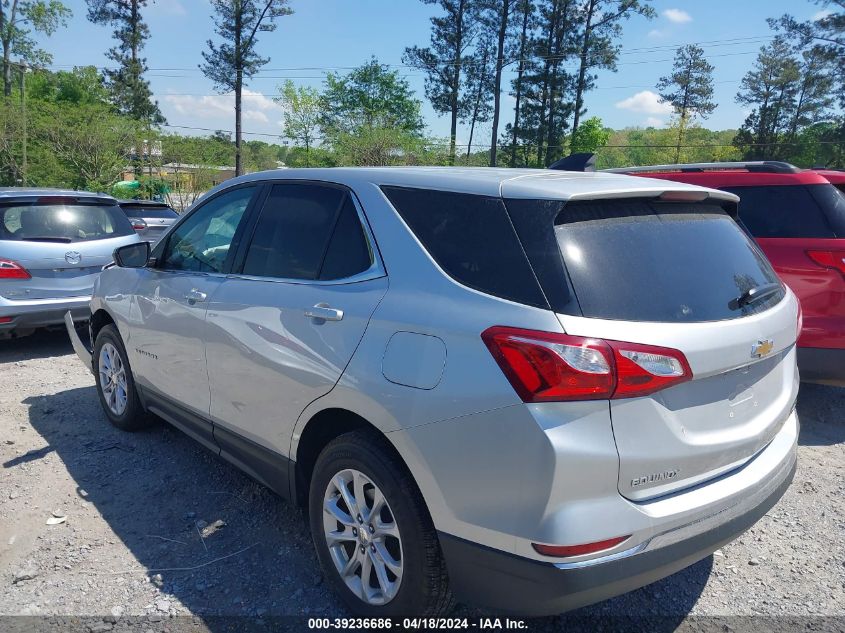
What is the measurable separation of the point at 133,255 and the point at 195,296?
115cm

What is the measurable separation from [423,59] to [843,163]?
85.4ft

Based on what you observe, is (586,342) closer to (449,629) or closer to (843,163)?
(449,629)

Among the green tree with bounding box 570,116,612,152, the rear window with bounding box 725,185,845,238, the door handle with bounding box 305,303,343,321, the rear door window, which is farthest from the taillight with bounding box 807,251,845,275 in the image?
the green tree with bounding box 570,116,612,152

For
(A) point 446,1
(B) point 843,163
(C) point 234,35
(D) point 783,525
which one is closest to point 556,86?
(A) point 446,1

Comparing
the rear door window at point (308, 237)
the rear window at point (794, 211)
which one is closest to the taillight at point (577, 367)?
the rear door window at point (308, 237)

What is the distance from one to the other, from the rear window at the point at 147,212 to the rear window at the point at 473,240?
11.4 meters

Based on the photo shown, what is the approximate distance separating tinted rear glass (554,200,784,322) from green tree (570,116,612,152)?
38.3 m

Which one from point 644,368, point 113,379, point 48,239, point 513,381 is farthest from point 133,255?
point 644,368

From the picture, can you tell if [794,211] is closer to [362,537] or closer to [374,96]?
[362,537]

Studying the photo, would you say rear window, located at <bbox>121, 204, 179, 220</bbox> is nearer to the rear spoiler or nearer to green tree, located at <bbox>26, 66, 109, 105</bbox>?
the rear spoiler

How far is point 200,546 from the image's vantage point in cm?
305

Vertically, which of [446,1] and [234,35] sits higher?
[446,1]

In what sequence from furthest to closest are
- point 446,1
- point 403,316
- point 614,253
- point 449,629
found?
point 446,1
point 449,629
point 403,316
point 614,253

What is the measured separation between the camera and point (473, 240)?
2.17 m
